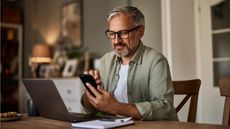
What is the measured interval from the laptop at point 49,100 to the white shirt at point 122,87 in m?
0.31

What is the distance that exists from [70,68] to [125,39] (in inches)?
118

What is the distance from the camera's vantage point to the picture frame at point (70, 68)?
14.2 ft

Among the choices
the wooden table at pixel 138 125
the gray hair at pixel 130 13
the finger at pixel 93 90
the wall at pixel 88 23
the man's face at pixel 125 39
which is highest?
the wall at pixel 88 23

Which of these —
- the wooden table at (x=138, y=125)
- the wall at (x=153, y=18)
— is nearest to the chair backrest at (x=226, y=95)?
the wooden table at (x=138, y=125)

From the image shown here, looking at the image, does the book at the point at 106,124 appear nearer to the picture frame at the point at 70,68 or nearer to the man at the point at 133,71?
the man at the point at 133,71

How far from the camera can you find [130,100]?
1.49 m

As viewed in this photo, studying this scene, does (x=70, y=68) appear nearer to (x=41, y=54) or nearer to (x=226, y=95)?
(x=41, y=54)

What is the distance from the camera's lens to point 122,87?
5.01 feet

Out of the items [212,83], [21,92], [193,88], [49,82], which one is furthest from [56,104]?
[21,92]

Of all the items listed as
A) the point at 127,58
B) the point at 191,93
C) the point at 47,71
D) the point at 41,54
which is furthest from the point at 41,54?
the point at 191,93

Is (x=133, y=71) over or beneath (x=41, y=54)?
beneath

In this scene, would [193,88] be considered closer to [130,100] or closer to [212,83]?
[130,100]

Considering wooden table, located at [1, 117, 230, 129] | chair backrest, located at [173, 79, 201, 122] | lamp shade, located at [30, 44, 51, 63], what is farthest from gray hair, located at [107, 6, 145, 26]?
lamp shade, located at [30, 44, 51, 63]

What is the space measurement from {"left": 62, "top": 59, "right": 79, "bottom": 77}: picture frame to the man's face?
9.38ft
